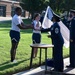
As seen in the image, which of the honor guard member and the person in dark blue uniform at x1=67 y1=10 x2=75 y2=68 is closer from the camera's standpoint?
the honor guard member

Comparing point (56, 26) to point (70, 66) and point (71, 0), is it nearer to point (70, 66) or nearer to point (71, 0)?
point (70, 66)

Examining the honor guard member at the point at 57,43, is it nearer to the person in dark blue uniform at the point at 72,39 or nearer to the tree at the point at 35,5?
the person in dark blue uniform at the point at 72,39

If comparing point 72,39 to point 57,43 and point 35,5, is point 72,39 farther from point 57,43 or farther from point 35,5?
point 35,5

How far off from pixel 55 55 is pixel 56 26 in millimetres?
874

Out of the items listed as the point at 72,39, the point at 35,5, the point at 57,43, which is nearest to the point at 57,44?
the point at 57,43

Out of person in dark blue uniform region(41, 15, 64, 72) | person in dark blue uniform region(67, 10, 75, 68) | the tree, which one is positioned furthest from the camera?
the tree

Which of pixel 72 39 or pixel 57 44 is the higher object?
pixel 72 39

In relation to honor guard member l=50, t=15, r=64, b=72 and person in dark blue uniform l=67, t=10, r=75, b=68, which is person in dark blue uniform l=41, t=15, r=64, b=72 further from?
person in dark blue uniform l=67, t=10, r=75, b=68

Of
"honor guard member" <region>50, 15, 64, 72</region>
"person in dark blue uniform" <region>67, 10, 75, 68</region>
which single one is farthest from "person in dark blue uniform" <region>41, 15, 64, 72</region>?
"person in dark blue uniform" <region>67, 10, 75, 68</region>

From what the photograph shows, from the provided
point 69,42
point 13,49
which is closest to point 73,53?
point 69,42

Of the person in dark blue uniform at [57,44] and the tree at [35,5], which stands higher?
the tree at [35,5]

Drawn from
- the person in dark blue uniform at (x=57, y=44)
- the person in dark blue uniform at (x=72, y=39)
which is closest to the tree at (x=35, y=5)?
the person in dark blue uniform at (x=72, y=39)

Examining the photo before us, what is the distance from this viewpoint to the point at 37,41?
10.9 m

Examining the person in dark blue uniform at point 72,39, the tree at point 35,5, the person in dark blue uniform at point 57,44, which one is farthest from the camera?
the tree at point 35,5
